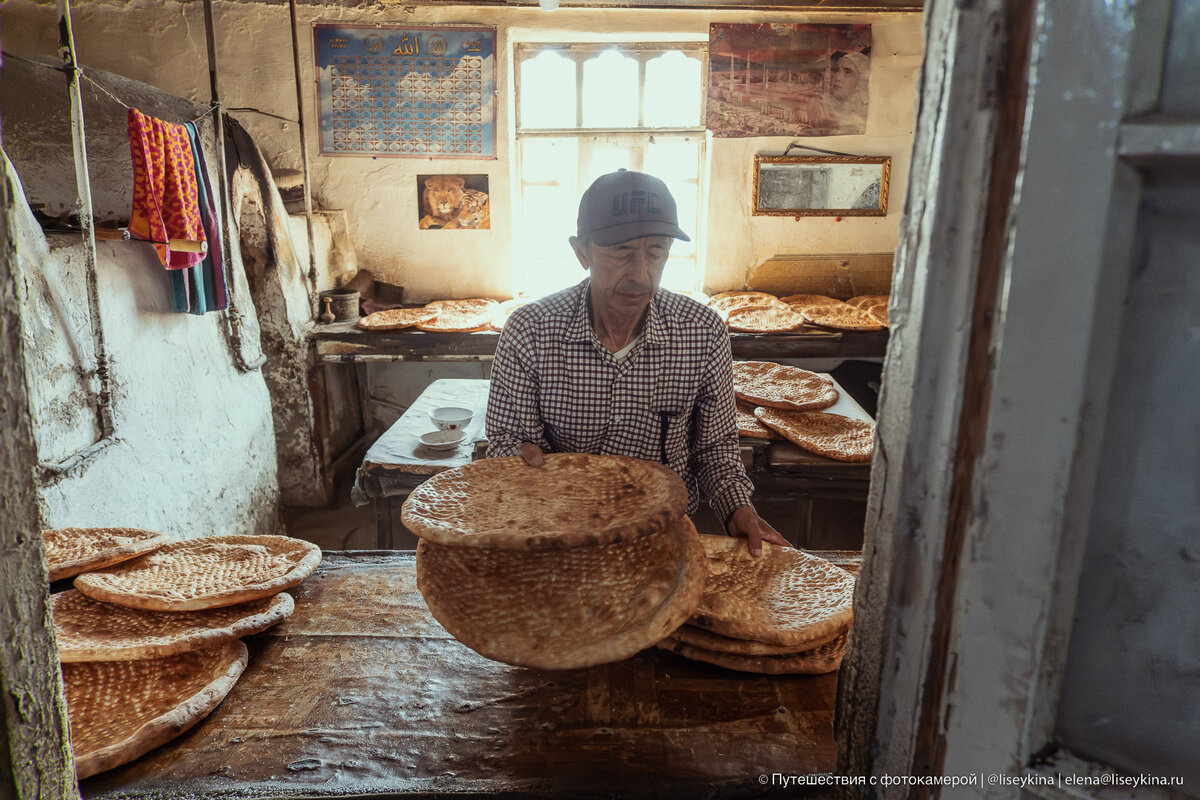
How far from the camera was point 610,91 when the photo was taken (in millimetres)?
5582

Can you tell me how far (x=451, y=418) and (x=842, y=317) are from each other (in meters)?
3.04

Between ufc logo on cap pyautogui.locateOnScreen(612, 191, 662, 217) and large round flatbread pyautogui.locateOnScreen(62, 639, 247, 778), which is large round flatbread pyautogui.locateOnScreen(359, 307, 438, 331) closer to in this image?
ufc logo on cap pyautogui.locateOnScreen(612, 191, 662, 217)

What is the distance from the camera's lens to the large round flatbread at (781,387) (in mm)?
3582

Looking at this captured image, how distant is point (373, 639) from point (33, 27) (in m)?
6.05

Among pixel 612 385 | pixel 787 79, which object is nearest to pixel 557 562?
pixel 612 385

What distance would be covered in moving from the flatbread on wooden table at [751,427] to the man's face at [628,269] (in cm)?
128

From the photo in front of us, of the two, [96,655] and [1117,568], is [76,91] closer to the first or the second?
[96,655]

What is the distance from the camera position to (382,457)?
3086 millimetres

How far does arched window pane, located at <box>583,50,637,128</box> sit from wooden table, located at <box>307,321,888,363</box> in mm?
2054

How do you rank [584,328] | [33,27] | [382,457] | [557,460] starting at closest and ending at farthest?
[557,460], [584,328], [382,457], [33,27]

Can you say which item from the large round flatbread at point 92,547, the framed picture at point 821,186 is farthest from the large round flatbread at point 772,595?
the framed picture at point 821,186

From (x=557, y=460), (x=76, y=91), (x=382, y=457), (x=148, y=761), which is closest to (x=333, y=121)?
(x=76, y=91)

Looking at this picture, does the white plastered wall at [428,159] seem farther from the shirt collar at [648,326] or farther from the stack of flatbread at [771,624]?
the stack of flatbread at [771,624]

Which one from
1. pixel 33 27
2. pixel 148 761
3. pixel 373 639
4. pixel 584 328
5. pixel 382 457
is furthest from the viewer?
pixel 33 27
